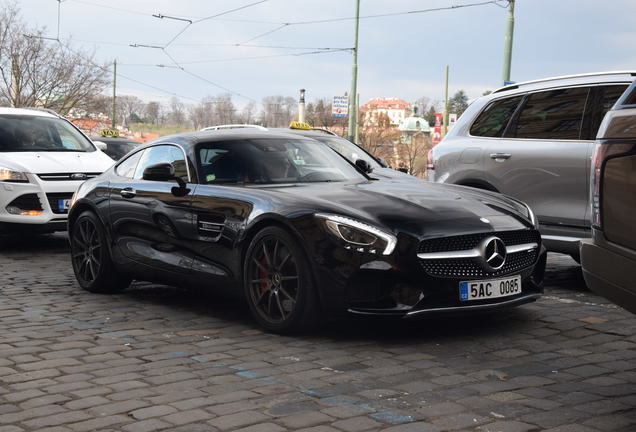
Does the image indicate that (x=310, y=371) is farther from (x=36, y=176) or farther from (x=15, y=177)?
(x=15, y=177)

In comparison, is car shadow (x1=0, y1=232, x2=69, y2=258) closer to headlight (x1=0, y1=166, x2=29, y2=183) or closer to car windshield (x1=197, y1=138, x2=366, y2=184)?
headlight (x1=0, y1=166, x2=29, y2=183)

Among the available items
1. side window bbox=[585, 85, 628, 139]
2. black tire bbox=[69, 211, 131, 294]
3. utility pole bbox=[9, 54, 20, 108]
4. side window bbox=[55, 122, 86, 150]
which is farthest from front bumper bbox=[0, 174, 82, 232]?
utility pole bbox=[9, 54, 20, 108]

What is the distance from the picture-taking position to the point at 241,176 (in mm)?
6770

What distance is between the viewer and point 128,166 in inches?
313

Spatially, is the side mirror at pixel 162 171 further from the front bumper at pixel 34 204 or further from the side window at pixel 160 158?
the front bumper at pixel 34 204

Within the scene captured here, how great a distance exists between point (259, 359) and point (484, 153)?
13.5ft

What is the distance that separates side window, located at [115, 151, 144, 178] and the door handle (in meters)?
0.22

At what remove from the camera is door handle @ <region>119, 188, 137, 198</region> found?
24.5ft

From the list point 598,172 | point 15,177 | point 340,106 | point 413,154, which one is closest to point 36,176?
point 15,177

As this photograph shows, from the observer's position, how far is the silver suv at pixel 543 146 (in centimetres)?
774

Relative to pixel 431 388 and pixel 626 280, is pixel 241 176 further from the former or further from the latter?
pixel 626 280

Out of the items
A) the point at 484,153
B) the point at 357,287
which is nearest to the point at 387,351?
the point at 357,287

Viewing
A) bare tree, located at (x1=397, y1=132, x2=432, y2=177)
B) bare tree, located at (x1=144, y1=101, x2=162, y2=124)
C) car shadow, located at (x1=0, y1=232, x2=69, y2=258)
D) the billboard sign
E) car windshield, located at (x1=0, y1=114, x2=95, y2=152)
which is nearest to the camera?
car shadow, located at (x1=0, y1=232, x2=69, y2=258)

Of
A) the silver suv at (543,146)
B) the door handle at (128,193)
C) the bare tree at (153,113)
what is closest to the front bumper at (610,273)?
the silver suv at (543,146)
